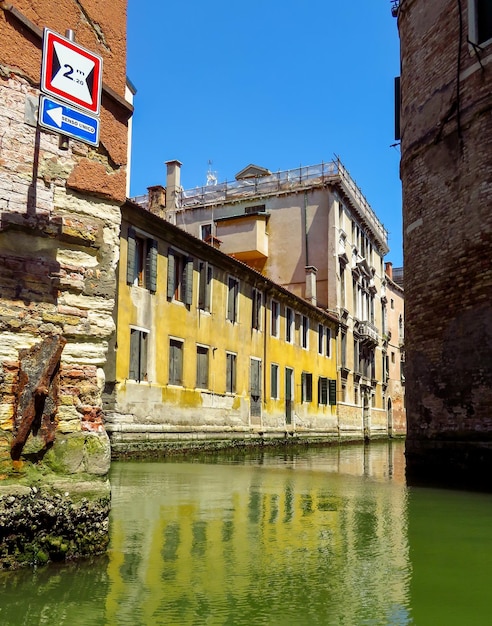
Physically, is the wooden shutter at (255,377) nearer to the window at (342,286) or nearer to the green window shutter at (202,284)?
the green window shutter at (202,284)

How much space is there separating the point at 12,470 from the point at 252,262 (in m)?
28.4

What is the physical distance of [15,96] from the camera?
4422mm

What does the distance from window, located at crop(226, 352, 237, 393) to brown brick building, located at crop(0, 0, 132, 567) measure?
1647cm

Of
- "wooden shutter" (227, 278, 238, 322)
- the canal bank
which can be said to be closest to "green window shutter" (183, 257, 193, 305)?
"wooden shutter" (227, 278, 238, 322)

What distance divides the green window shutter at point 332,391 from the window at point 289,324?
5209mm

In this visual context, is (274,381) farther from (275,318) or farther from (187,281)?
(187,281)

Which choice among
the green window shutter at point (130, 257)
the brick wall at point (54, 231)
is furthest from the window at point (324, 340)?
the brick wall at point (54, 231)

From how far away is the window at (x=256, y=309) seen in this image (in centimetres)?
2306

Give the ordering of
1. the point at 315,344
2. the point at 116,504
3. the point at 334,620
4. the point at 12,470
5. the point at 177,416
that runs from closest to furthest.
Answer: the point at 334,620 < the point at 12,470 < the point at 116,504 < the point at 177,416 < the point at 315,344

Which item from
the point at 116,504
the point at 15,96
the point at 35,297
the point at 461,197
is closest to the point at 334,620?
the point at 35,297

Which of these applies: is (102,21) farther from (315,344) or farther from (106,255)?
(315,344)

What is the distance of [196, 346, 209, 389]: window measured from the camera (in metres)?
19.4

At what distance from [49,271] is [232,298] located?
56.5 feet

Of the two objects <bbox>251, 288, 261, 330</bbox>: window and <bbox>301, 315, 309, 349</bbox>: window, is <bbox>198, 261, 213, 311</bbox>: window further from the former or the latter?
<bbox>301, 315, 309, 349</bbox>: window
